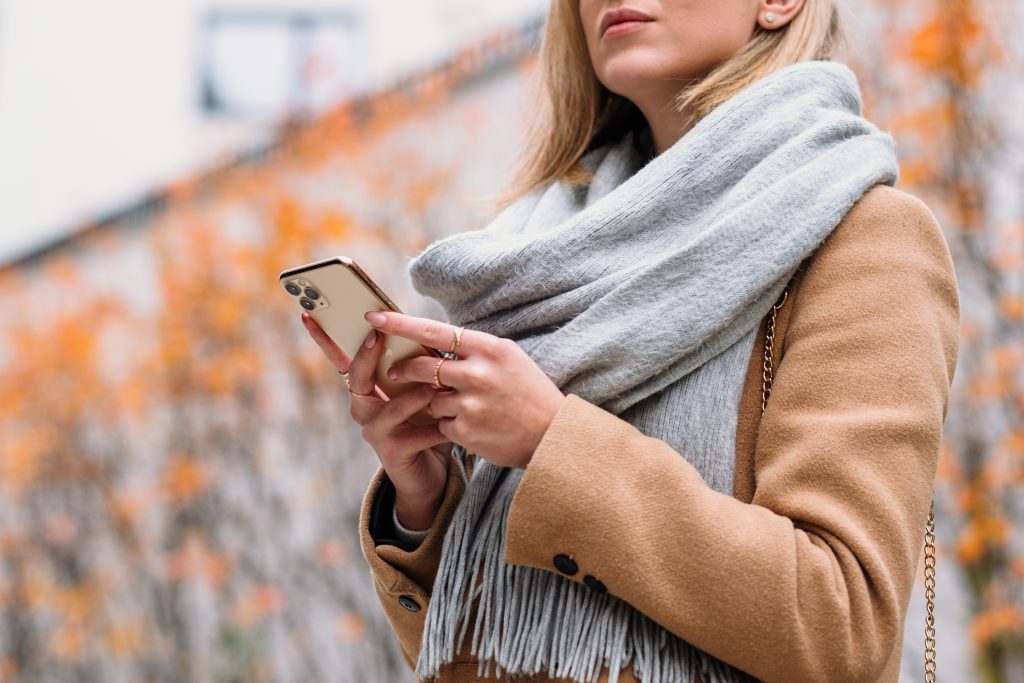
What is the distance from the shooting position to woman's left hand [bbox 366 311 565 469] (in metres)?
0.99

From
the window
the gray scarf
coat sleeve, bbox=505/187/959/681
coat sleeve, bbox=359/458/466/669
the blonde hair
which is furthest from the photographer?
the window

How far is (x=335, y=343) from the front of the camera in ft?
3.60

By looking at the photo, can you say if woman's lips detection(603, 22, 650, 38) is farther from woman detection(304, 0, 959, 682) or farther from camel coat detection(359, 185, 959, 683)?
camel coat detection(359, 185, 959, 683)

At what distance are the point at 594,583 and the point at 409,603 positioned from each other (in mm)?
313

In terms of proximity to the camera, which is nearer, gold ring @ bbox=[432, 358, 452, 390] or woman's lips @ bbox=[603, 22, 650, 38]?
gold ring @ bbox=[432, 358, 452, 390]

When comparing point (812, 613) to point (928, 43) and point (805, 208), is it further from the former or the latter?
point (928, 43)

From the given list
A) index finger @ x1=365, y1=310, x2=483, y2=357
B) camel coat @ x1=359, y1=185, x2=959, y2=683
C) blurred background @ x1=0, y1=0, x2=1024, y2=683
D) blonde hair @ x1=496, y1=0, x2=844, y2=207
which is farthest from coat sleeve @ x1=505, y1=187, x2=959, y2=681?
blurred background @ x1=0, y1=0, x2=1024, y2=683

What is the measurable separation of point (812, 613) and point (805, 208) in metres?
0.40

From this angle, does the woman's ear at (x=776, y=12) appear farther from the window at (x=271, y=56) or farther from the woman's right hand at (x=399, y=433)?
the window at (x=271, y=56)

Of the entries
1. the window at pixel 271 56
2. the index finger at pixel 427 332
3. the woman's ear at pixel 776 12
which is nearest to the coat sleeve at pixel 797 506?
the index finger at pixel 427 332

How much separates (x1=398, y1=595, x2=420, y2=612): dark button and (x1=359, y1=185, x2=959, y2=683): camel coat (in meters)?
0.21

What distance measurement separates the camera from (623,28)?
127cm

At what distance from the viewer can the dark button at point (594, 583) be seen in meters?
0.97

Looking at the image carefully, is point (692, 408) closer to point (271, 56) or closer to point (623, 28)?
point (623, 28)
